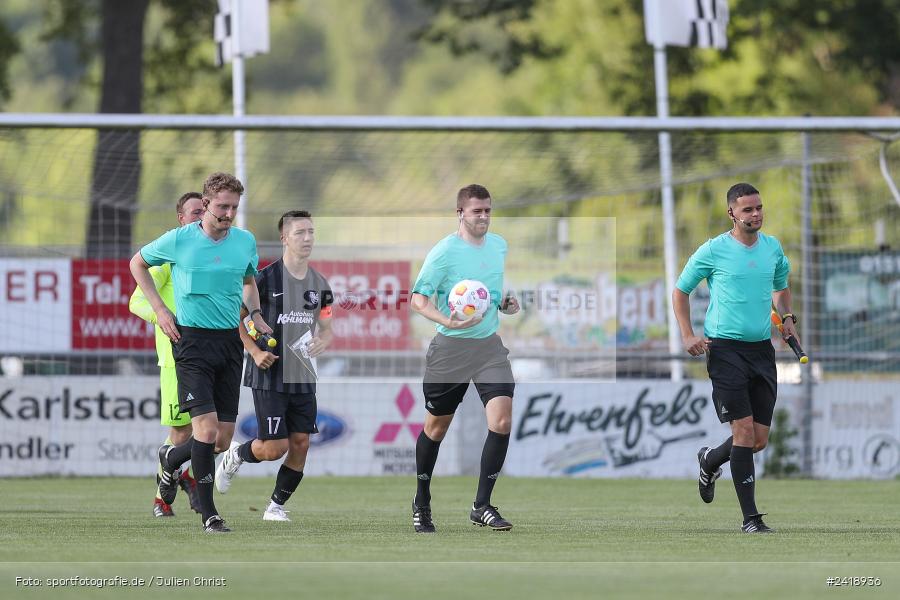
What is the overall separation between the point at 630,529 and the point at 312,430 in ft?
7.45

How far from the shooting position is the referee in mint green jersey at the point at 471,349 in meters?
10.5

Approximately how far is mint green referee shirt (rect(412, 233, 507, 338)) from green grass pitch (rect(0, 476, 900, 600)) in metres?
1.31

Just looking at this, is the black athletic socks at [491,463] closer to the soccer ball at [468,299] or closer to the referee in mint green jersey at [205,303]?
the soccer ball at [468,299]

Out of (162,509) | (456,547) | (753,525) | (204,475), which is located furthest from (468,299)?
(162,509)

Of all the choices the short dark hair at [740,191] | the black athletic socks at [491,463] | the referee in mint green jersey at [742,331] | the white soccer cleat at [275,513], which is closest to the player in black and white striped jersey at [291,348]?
the white soccer cleat at [275,513]

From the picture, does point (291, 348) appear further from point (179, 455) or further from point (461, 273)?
point (461, 273)

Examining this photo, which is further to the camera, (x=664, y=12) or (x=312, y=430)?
(x=664, y=12)

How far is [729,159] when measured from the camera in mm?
23141

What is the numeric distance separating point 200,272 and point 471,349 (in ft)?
5.86

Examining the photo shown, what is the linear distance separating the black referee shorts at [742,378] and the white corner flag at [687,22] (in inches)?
420

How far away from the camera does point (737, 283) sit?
35.0 feet

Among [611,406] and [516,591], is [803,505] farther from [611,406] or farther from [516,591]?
[516,591]

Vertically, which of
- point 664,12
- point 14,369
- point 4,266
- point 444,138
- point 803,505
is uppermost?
point 664,12

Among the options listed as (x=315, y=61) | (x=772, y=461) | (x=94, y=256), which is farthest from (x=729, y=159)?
(x=315, y=61)
